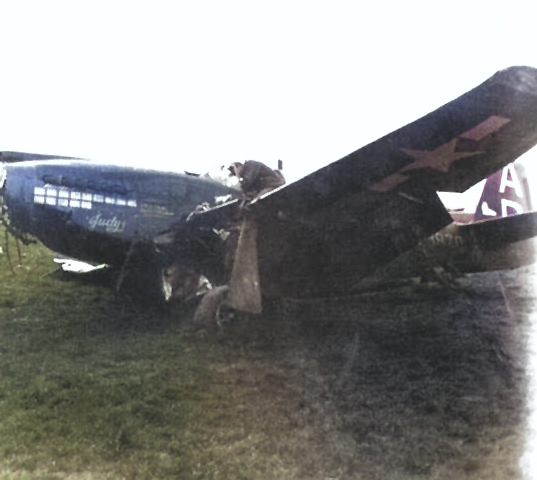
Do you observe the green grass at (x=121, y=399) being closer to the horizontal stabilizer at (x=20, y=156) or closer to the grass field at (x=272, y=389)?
the grass field at (x=272, y=389)

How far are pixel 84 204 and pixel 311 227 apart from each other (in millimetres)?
2876

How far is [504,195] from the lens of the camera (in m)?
11.7

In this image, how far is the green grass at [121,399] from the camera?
3.75 meters

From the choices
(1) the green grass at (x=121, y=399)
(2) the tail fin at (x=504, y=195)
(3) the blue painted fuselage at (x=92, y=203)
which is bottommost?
(1) the green grass at (x=121, y=399)

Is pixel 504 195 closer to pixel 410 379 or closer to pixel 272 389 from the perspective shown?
pixel 410 379

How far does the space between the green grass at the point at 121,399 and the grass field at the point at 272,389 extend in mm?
16

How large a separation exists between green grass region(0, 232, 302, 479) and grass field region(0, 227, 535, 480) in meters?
0.02

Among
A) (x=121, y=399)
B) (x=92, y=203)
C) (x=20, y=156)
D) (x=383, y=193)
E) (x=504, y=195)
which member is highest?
(x=20, y=156)

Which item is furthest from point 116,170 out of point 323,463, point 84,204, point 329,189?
point 323,463

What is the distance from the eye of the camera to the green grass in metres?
3.75

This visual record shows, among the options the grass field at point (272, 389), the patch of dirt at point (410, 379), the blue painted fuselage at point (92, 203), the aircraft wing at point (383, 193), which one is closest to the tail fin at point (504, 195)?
the patch of dirt at point (410, 379)

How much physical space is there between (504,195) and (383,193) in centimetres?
637

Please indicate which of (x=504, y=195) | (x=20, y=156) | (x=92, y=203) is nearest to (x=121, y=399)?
(x=92, y=203)

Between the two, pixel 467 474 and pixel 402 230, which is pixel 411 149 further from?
pixel 467 474
